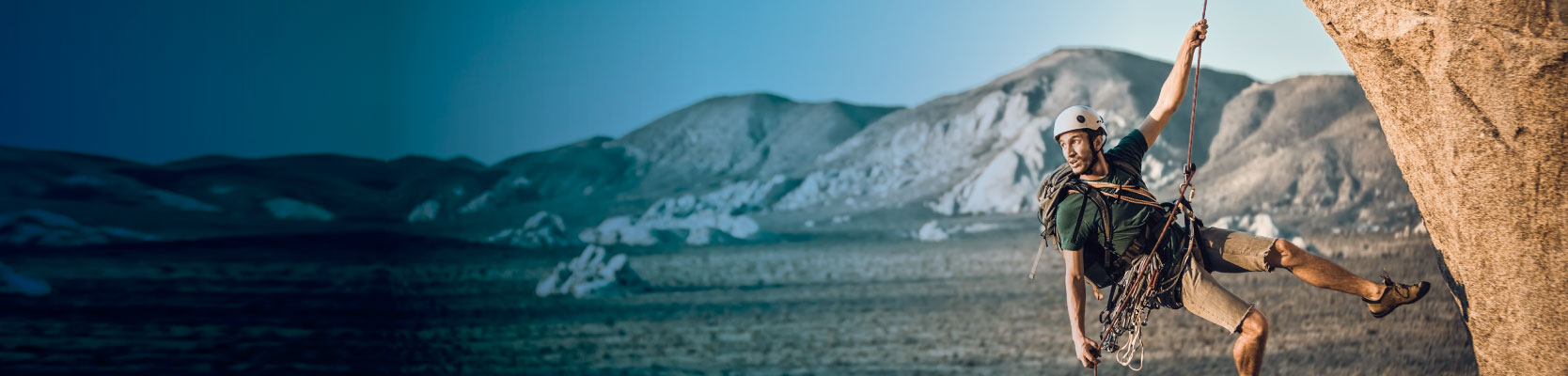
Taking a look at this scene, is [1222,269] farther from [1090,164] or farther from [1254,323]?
[1090,164]

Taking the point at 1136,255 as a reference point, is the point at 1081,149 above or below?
above

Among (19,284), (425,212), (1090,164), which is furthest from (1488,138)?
(425,212)

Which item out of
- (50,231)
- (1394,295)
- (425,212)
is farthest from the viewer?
(425,212)

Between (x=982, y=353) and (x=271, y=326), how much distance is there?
10575mm

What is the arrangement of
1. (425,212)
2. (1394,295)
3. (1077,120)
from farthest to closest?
(425,212), (1077,120), (1394,295)

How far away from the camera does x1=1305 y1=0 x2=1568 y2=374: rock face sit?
316 centimetres

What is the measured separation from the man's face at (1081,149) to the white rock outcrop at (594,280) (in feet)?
39.0

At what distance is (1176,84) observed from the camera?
12.9 ft

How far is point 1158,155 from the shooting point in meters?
25.1

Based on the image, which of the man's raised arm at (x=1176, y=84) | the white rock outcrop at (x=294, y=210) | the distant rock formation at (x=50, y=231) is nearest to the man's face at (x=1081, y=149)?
the man's raised arm at (x=1176, y=84)

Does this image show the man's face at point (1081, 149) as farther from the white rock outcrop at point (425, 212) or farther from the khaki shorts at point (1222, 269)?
the white rock outcrop at point (425, 212)

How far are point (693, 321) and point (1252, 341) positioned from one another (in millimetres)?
9077

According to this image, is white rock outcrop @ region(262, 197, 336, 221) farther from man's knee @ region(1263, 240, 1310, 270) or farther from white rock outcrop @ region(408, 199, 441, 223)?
man's knee @ region(1263, 240, 1310, 270)

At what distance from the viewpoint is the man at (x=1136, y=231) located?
384 centimetres
